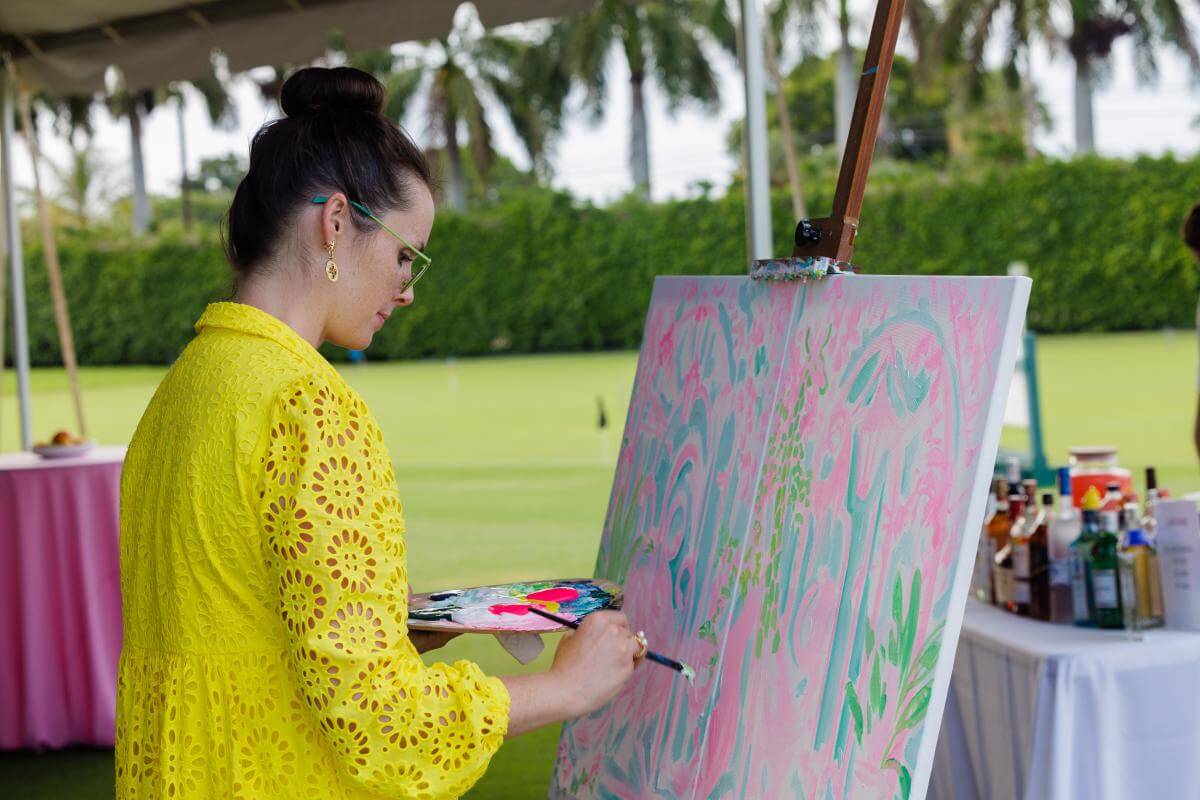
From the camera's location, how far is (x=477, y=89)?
33688mm

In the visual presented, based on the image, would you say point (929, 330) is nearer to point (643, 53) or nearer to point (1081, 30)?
point (1081, 30)

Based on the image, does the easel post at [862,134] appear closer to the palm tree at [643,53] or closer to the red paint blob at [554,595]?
the red paint blob at [554,595]

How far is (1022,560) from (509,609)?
1386mm

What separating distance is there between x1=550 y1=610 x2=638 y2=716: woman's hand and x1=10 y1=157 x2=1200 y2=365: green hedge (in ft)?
69.2

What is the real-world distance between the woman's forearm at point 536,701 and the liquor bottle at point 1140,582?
1.33 meters

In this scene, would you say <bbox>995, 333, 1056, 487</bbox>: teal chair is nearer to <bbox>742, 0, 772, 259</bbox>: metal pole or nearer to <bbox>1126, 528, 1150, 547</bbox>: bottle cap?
<bbox>742, 0, 772, 259</bbox>: metal pole

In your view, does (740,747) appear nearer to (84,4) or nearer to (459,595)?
(459,595)

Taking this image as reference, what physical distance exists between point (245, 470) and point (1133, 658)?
5.15 feet

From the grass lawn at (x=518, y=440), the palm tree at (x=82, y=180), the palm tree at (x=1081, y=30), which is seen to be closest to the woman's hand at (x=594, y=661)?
the grass lawn at (x=518, y=440)

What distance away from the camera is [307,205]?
1.35 metres

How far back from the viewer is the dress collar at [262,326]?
133cm

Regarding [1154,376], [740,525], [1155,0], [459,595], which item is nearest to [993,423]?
[740,525]

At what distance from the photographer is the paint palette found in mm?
1455

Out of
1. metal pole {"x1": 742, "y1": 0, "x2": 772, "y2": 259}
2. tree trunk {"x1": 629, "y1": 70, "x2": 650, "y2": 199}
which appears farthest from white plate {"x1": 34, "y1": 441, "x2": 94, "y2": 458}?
tree trunk {"x1": 629, "y1": 70, "x2": 650, "y2": 199}
